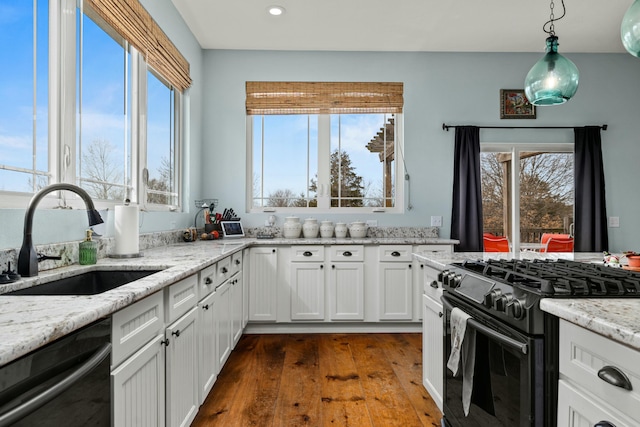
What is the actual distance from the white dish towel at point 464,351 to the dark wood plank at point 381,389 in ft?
2.02

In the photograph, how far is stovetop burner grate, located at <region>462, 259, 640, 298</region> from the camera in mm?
1139

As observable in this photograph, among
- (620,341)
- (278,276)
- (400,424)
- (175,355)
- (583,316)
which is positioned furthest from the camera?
(278,276)

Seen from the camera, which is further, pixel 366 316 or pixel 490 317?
pixel 366 316

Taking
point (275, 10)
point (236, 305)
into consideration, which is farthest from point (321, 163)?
point (236, 305)

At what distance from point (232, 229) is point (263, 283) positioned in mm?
686

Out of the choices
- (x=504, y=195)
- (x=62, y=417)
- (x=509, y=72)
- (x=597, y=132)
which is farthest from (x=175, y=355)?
(x=597, y=132)

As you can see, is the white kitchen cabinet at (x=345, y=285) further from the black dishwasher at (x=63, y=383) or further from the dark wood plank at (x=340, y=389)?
the black dishwasher at (x=63, y=383)

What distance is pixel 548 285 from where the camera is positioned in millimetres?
1154

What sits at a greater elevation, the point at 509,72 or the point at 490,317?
the point at 509,72

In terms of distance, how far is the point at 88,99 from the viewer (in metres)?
2.03

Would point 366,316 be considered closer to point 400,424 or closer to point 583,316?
point 400,424

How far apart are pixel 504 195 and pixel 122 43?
12.8ft

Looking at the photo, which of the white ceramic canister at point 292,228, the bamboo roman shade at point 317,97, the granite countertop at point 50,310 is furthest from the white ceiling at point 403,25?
the granite countertop at point 50,310

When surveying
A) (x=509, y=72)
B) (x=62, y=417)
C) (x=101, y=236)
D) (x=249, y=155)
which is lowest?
(x=62, y=417)
